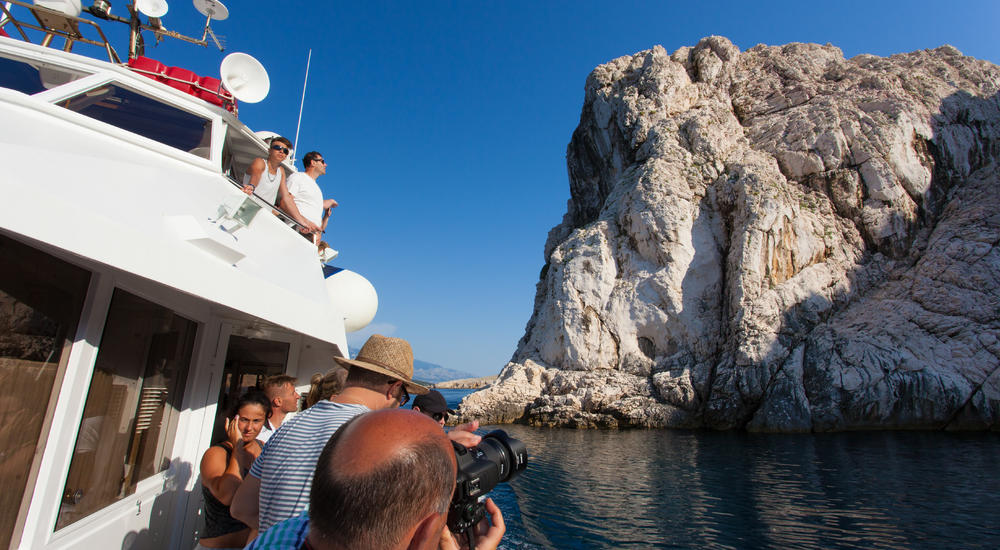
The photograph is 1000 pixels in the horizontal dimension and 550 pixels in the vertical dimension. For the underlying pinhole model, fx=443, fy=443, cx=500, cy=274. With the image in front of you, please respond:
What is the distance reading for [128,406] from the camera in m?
2.39

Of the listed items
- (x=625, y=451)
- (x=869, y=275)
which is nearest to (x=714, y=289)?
(x=869, y=275)

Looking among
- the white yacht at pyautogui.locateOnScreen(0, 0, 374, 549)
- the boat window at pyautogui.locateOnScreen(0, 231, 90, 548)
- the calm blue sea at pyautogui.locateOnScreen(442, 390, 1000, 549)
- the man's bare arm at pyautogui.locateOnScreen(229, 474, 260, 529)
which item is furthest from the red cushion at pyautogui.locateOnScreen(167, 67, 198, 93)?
the calm blue sea at pyautogui.locateOnScreen(442, 390, 1000, 549)

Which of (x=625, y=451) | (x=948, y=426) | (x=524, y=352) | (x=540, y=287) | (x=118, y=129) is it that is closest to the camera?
(x=118, y=129)

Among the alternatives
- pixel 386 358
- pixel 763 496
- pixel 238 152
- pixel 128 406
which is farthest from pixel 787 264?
pixel 128 406

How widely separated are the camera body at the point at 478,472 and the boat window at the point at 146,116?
3.31m

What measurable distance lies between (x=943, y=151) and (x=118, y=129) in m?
34.6

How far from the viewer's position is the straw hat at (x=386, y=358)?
2.02 metres

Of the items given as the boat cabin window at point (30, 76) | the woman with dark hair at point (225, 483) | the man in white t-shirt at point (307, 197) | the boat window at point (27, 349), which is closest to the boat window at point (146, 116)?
the boat cabin window at point (30, 76)

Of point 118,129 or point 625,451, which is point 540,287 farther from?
point 118,129

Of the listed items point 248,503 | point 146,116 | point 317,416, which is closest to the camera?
point 317,416

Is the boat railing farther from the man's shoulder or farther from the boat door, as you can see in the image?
the man's shoulder

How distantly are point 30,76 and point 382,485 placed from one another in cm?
424

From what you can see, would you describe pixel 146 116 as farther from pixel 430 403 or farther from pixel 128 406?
pixel 430 403

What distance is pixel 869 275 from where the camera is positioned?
21688 millimetres
